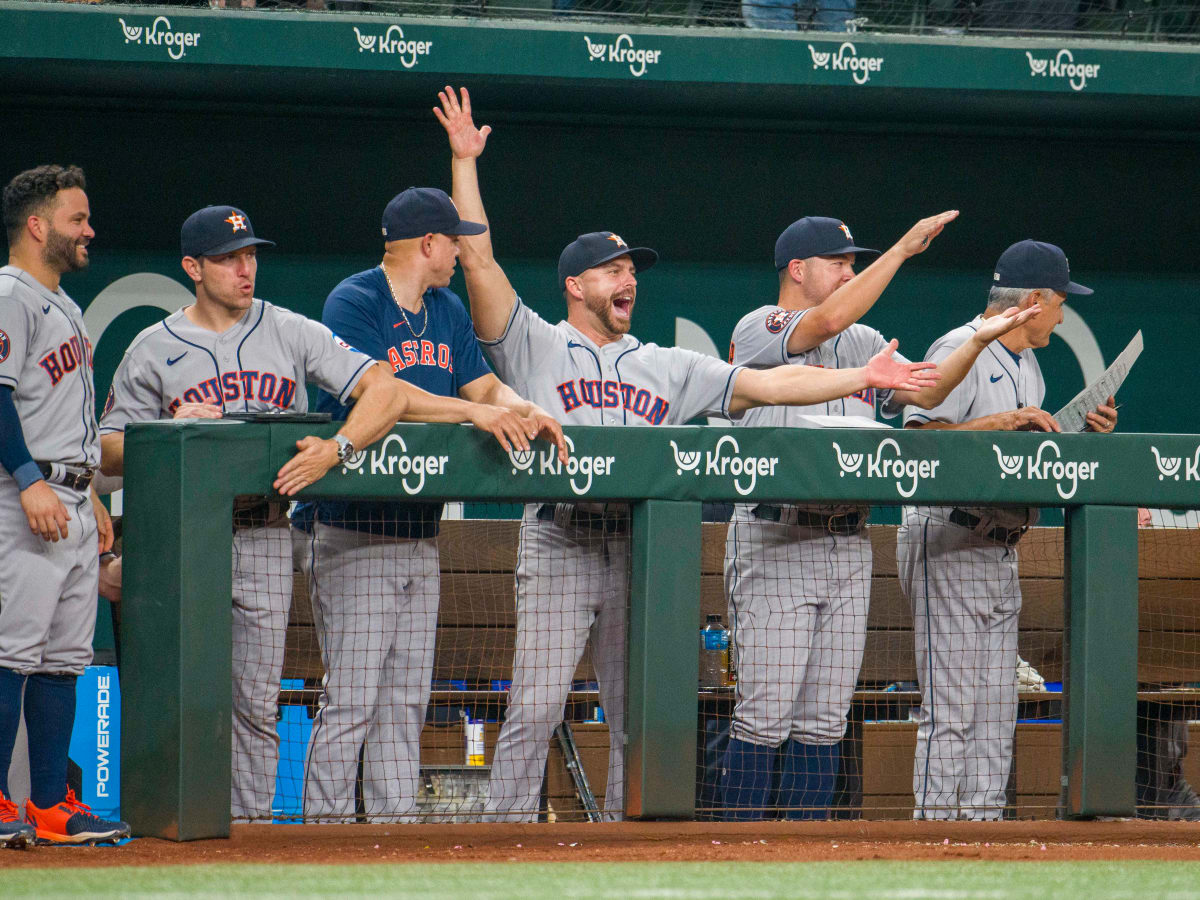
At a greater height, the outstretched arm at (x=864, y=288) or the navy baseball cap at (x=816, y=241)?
the navy baseball cap at (x=816, y=241)

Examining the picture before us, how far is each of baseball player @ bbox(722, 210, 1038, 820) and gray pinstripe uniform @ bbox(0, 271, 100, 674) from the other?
1485 mm

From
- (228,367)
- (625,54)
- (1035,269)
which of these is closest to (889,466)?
(1035,269)

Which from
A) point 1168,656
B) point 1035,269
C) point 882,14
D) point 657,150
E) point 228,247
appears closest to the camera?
point 228,247

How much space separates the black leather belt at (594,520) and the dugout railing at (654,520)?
0.43ft

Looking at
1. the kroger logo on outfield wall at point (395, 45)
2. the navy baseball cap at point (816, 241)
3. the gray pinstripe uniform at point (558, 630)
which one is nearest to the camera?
the gray pinstripe uniform at point (558, 630)

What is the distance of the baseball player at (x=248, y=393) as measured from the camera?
310 cm

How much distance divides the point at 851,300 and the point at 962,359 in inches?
12.2

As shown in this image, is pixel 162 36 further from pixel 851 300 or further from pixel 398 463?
pixel 851 300

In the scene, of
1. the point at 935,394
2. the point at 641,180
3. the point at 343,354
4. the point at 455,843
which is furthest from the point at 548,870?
the point at 641,180

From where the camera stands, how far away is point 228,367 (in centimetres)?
330

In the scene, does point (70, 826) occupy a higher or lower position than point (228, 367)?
lower

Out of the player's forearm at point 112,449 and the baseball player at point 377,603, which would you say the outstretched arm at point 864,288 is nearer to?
the baseball player at point 377,603

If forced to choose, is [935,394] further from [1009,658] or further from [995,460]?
[1009,658]

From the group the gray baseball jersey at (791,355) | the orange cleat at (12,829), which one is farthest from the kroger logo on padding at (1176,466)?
the orange cleat at (12,829)
